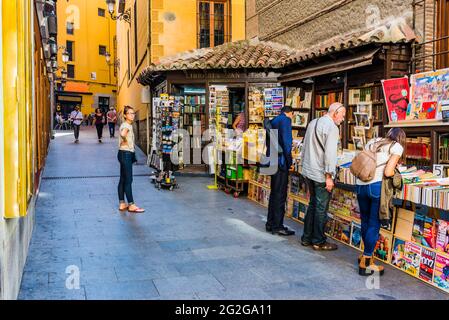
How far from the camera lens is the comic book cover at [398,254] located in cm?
575

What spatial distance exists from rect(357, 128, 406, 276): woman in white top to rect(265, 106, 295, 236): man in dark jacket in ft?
5.65

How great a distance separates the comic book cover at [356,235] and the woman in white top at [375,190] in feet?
3.35

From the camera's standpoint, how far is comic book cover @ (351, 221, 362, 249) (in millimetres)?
6585

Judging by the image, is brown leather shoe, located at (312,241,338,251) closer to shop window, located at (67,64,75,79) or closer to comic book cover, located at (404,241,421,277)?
comic book cover, located at (404,241,421,277)

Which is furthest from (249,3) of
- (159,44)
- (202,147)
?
(202,147)

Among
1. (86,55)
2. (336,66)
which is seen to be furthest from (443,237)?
(86,55)

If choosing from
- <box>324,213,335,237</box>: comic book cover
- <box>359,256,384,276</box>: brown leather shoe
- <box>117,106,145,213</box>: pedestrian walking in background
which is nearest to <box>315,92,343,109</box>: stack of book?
<box>324,213,335,237</box>: comic book cover

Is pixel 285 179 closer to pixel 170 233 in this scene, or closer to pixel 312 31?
pixel 170 233

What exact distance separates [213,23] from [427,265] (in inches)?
528

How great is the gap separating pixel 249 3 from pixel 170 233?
9594 millimetres

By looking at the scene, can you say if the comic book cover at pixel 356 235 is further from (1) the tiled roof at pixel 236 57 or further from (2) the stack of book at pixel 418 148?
(1) the tiled roof at pixel 236 57
